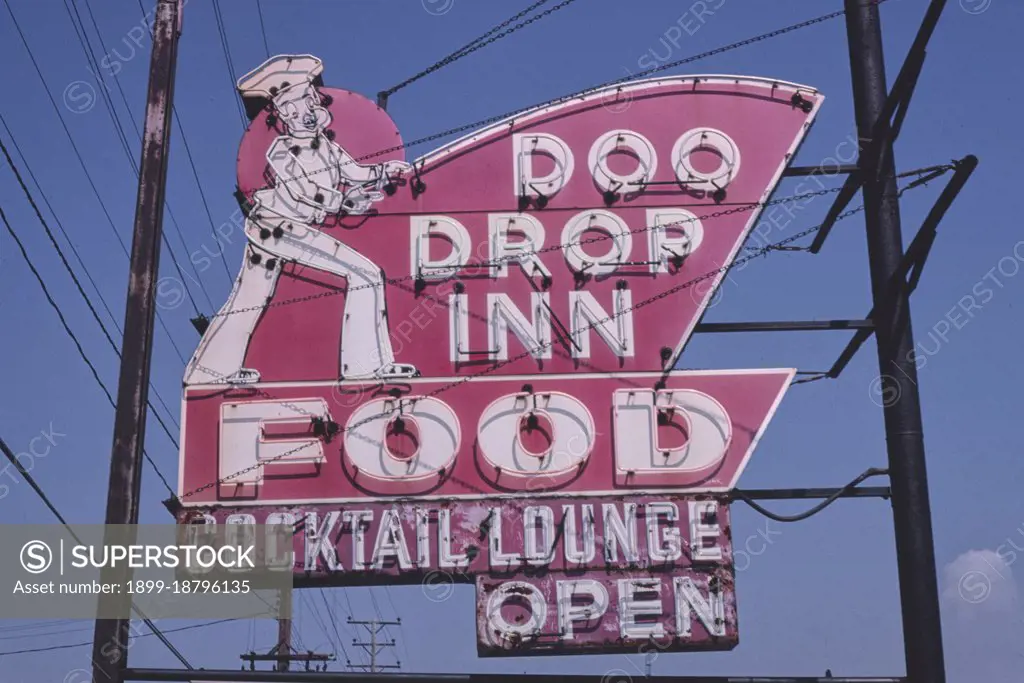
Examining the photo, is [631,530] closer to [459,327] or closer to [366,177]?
[459,327]

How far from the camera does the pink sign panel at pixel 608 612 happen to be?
35.1 ft

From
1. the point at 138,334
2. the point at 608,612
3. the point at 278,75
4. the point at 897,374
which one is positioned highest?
the point at 278,75

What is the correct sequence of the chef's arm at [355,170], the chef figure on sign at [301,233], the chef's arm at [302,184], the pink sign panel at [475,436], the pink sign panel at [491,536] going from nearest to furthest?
the pink sign panel at [491,536]
the pink sign panel at [475,436]
the chef figure on sign at [301,233]
the chef's arm at [302,184]
the chef's arm at [355,170]

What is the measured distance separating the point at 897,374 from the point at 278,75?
5.95 metres

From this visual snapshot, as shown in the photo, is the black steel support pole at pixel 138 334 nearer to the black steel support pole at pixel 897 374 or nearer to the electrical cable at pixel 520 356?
the electrical cable at pixel 520 356

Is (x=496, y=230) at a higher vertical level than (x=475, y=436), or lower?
higher

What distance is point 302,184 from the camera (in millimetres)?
12062

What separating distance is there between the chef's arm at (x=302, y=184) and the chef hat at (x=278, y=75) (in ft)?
1.97

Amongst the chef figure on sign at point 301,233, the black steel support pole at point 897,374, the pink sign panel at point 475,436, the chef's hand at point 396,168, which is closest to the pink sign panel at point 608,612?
the pink sign panel at point 475,436

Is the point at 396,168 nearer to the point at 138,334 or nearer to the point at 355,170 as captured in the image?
the point at 355,170

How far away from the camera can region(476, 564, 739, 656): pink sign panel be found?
35.1ft

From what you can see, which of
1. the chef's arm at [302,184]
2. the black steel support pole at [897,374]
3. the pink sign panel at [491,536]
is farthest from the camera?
the chef's arm at [302,184]

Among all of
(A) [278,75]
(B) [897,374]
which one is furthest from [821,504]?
(A) [278,75]

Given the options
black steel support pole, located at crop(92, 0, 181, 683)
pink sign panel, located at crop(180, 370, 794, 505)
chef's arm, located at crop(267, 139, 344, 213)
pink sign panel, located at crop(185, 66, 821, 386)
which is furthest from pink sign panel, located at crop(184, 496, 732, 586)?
chef's arm, located at crop(267, 139, 344, 213)
